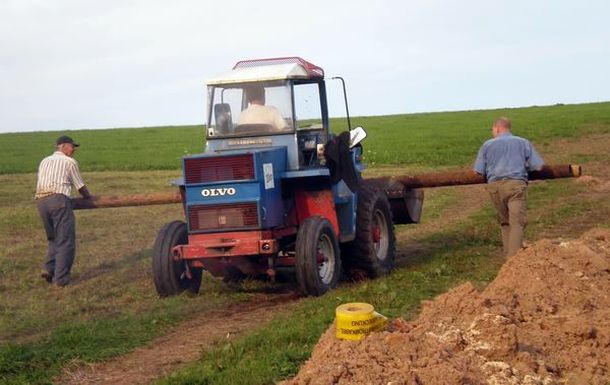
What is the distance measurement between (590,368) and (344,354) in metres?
1.72

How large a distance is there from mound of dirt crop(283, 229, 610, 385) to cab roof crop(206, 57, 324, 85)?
11.7ft

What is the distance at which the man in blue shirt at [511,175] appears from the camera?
1080 centimetres

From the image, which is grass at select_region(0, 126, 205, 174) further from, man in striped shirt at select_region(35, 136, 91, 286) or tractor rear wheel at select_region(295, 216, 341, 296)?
tractor rear wheel at select_region(295, 216, 341, 296)

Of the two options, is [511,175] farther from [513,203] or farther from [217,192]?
[217,192]

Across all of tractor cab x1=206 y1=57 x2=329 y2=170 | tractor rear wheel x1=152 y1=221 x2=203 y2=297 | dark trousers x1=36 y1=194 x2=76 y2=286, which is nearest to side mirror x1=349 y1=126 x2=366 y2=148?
tractor cab x1=206 y1=57 x2=329 y2=170

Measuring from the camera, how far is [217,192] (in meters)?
9.62

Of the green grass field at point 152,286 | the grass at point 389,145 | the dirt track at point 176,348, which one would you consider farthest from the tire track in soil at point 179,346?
the grass at point 389,145

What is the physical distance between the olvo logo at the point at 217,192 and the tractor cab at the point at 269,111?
0.82 metres

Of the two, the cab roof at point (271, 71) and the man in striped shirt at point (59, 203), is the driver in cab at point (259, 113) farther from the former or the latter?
the man in striped shirt at point (59, 203)

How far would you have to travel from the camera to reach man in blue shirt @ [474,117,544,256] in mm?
10797

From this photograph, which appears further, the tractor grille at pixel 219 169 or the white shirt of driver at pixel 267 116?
the white shirt of driver at pixel 267 116

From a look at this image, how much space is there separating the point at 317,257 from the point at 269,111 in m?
1.77

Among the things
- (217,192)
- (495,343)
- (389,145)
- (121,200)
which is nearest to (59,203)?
(121,200)

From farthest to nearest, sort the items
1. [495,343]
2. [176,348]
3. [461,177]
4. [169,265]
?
[461,177], [169,265], [176,348], [495,343]
